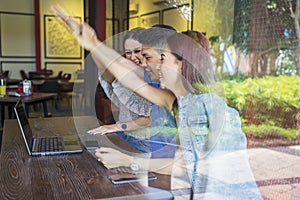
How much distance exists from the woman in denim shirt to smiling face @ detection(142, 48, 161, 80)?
0.14m

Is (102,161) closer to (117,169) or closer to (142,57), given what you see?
(117,169)

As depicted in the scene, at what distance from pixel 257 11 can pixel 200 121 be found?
0.50 metres

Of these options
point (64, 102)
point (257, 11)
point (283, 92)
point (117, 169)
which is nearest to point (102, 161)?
point (117, 169)

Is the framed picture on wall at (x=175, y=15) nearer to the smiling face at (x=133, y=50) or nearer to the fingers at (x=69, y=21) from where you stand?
the smiling face at (x=133, y=50)

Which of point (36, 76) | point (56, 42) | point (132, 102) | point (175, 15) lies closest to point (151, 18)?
point (175, 15)

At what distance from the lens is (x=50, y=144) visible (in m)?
1.61

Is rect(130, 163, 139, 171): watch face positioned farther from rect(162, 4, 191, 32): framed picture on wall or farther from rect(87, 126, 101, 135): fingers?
rect(162, 4, 191, 32): framed picture on wall

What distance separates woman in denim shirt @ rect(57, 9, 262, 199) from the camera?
1.30 meters

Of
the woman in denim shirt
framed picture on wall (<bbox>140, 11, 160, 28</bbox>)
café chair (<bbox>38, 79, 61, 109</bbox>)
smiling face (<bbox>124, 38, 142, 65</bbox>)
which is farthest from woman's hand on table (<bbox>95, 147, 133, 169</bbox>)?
café chair (<bbox>38, 79, 61, 109</bbox>)

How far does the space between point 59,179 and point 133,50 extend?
1.10 metres

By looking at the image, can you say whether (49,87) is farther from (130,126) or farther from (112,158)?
(112,158)

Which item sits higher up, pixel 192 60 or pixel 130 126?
pixel 192 60

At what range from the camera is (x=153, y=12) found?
5629 millimetres

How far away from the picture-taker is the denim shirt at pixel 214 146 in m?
1.31
